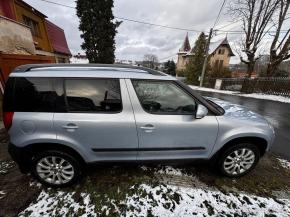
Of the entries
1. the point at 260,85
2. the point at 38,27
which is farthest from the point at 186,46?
the point at 38,27

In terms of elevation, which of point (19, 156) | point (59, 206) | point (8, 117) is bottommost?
point (59, 206)

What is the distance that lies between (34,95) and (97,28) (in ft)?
59.0

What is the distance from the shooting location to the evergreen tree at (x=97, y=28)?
17.7m

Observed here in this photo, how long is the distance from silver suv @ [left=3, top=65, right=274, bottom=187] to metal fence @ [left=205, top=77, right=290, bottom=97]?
13.3 meters

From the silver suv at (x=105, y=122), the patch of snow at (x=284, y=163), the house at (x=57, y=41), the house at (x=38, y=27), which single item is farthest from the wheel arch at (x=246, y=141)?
the house at (x=57, y=41)

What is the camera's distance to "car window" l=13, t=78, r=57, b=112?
219cm

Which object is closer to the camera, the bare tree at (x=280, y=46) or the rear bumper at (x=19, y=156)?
the rear bumper at (x=19, y=156)

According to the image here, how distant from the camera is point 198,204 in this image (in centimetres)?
236

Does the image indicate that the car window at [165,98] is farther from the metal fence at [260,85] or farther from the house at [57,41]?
the house at [57,41]

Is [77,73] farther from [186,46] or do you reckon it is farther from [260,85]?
[186,46]

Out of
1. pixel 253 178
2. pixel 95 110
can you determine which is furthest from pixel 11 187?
pixel 253 178

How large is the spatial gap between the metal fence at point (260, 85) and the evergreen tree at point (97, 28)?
12.9m

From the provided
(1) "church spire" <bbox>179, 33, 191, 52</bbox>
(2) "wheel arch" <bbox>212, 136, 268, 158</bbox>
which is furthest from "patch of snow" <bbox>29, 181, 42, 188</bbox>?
(1) "church spire" <bbox>179, 33, 191, 52</bbox>

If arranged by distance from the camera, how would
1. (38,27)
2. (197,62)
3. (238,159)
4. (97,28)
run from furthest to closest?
(197,62), (97,28), (38,27), (238,159)
